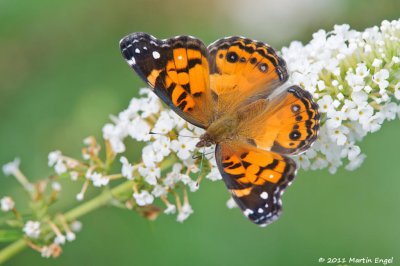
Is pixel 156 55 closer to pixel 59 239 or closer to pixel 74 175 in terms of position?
pixel 74 175

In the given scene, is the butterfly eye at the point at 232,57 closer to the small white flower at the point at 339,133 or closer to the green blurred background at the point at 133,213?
the small white flower at the point at 339,133

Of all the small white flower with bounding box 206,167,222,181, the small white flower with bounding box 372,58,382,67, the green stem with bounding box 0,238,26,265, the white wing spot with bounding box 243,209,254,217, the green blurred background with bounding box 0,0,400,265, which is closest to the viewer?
the white wing spot with bounding box 243,209,254,217

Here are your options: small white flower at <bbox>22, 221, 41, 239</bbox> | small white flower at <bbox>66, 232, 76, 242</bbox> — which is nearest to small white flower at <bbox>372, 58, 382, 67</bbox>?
small white flower at <bbox>66, 232, 76, 242</bbox>

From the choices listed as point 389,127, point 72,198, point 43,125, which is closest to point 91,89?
point 43,125

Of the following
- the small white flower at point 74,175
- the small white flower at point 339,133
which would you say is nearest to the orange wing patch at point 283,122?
the small white flower at point 339,133

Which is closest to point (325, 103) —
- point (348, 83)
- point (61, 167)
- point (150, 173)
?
→ point (348, 83)

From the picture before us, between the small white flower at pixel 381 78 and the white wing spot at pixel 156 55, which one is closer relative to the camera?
the small white flower at pixel 381 78

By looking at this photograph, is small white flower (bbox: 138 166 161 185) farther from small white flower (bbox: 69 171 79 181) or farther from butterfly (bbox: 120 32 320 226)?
small white flower (bbox: 69 171 79 181)
